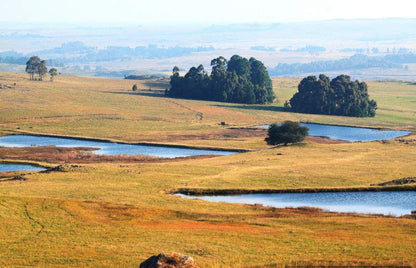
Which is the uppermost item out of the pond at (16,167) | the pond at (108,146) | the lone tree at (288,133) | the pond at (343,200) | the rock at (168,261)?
the rock at (168,261)

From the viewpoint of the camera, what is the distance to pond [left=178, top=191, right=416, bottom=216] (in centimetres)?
5400

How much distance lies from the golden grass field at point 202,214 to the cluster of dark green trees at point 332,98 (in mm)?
44954

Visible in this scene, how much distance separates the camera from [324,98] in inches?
6319

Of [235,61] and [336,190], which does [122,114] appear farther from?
[336,190]

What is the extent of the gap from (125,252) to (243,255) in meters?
5.77

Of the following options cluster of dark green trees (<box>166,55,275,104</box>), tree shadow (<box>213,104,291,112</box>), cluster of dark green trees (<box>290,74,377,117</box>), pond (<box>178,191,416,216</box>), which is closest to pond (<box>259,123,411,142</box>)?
cluster of dark green trees (<box>290,74,377,117</box>)

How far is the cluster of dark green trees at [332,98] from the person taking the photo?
159000 mm

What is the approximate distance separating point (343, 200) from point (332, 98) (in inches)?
4154

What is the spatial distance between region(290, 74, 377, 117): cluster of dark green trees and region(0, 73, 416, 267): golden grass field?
45.0m

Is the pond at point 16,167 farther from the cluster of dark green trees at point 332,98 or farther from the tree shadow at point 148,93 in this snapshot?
the tree shadow at point 148,93

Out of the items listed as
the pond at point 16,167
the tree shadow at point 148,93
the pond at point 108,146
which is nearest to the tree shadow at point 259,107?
the tree shadow at point 148,93

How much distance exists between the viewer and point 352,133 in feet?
423

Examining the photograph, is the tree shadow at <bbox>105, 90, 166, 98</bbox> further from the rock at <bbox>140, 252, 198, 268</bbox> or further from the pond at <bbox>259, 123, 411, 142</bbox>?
the rock at <bbox>140, 252, 198, 268</bbox>

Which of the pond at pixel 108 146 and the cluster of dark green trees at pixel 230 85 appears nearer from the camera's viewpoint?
the pond at pixel 108 146
